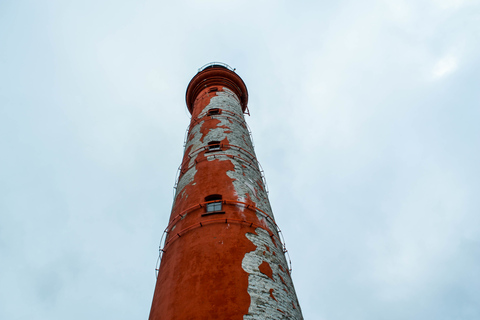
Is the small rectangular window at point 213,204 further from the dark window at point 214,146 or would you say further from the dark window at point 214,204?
the dark window at point 214,146

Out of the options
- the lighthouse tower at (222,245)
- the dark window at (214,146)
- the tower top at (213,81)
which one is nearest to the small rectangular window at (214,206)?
the lighthouse tower at (222,245)

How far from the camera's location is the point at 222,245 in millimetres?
8102

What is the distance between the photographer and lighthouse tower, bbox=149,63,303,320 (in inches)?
276

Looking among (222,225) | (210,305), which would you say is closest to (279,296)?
(210,305)

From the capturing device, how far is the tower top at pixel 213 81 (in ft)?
60.1

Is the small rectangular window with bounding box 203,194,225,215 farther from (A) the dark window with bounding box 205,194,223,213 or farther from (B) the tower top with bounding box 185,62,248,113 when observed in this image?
(B) the tower top with bounding box 185,62,248,113

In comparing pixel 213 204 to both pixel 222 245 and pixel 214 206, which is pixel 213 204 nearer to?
pixel 214 206

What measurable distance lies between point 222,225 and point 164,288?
1.93m

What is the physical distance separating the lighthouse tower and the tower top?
5490mm

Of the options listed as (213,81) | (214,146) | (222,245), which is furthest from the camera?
(213,81)

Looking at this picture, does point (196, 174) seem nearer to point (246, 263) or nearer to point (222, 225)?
point (222, 225)

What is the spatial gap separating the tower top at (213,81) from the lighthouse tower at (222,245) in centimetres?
549

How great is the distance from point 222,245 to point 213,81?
11.8 metres

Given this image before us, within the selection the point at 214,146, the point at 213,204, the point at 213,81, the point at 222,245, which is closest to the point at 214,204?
the point at 213,204
